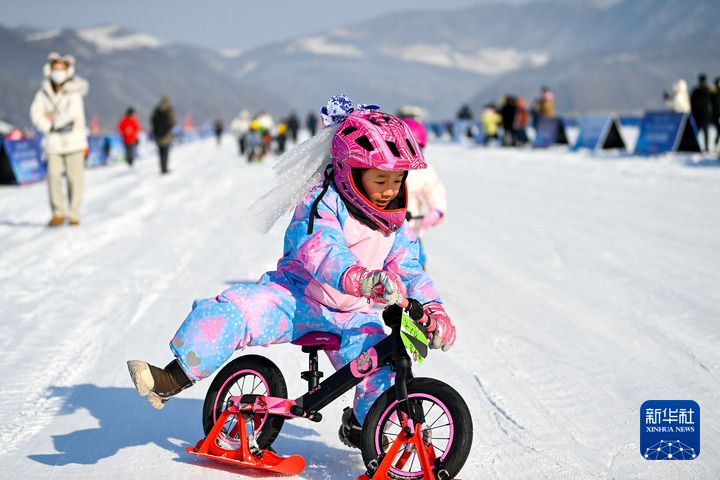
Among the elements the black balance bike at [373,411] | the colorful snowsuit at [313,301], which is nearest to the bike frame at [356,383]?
the black balance bike at [373,411]

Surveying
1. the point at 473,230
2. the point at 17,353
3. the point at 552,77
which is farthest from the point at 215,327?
the point at 552,77

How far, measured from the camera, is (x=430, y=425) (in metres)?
3.03

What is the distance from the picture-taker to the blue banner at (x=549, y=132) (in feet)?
79.3

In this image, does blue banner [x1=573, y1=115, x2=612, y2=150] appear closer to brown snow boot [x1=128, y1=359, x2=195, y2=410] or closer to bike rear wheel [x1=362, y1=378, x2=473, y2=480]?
bike rear wheel [x1=362, y1=378, x2=473, y2=480]

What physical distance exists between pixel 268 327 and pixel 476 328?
112 inches

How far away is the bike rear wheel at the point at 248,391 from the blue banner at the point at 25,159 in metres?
14.8

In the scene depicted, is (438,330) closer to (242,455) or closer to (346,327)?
(346,327)

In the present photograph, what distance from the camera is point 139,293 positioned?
682cm

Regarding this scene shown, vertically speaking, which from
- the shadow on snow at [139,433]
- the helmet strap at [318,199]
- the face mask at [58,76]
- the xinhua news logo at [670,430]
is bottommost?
the xinhua news logo at [670,430]

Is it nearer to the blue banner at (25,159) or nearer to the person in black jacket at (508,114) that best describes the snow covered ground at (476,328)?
the blue banner at (25,159)

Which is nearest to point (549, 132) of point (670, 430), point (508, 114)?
point (508, 114)

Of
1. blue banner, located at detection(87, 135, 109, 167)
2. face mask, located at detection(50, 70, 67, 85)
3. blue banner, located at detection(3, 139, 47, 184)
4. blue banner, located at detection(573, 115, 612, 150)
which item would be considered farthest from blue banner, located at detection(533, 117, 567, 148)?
face mask, located at detection(50, 70, 67, 85)

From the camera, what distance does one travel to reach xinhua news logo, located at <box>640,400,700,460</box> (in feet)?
11.9

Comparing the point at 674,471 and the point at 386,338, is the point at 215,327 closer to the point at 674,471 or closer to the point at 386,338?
the point at 386,338
